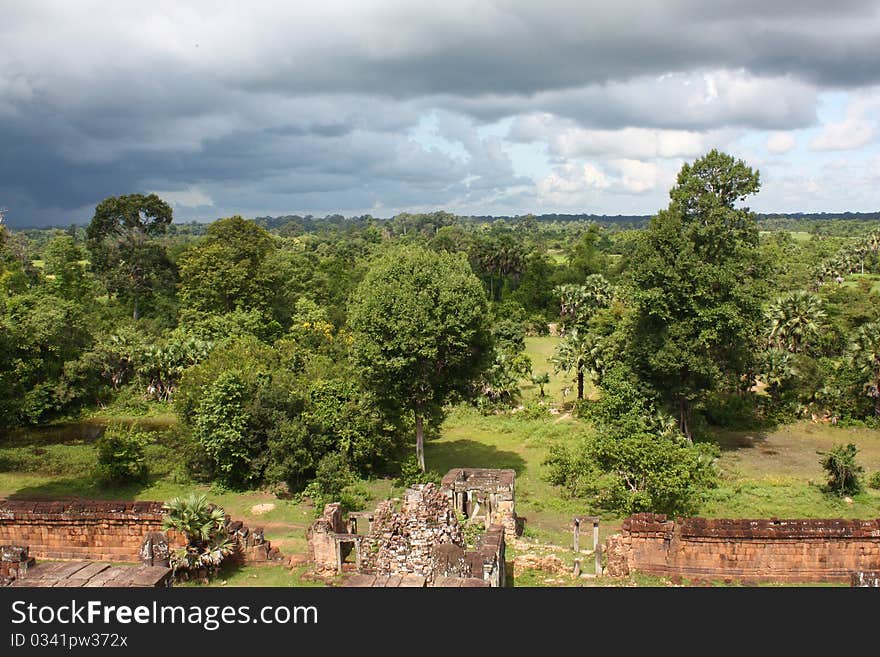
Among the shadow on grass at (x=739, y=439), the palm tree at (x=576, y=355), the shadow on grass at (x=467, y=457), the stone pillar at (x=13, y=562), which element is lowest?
the shadow on grass at (x=739, y=439)

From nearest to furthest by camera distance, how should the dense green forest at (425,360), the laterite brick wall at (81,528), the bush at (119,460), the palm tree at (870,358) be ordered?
the laterite brick wall at (81,528), the dense green forest at (425,360), the bush at (119,460), the palm tree at (870,358)

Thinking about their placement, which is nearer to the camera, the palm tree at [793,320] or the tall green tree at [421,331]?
the tall green tree at [421,331]

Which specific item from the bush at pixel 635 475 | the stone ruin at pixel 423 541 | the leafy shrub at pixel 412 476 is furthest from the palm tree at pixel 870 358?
the stone ruin at pixel 423 541

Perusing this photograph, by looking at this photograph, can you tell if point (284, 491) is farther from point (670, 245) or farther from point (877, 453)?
point (877, 453)

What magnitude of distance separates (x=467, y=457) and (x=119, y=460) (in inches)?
501

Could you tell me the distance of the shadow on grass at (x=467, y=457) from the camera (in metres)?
25.0

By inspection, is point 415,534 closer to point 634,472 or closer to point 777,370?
point 634,472

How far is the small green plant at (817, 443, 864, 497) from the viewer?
21703mm

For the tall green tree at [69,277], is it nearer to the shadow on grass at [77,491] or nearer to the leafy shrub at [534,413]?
the shadow on grass at [77,491]

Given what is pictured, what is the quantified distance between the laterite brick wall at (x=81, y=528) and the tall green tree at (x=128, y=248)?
1541 inches

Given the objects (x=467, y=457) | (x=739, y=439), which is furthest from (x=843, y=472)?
(x=467, y=457)
